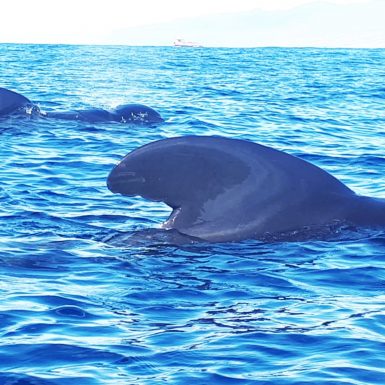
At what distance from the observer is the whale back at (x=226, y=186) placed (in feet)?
33.6

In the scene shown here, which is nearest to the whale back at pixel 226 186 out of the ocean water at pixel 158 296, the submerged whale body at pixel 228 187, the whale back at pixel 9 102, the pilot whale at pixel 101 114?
the submerged whale body at pixel 228 187

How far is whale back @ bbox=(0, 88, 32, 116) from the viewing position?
22891mm

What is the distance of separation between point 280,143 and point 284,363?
591 inches

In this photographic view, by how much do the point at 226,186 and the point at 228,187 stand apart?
23 mm

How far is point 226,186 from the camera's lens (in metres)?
10.5

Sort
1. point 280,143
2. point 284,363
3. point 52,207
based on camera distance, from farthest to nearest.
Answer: point 280,143
point 52,207
point 284,363

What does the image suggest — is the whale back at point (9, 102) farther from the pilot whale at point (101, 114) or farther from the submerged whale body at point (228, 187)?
the submerged whale body at point (228, 187)

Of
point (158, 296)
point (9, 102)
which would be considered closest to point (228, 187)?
point (158, 296)

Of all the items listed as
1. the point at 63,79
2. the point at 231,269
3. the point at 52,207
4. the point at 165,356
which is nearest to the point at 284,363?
the point at 165,356

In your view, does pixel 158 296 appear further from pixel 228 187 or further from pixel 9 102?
pixel 9 102

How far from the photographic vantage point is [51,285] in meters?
9.66

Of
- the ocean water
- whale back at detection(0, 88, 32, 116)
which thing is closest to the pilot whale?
whale back at detection(0, 88, 32, 116)

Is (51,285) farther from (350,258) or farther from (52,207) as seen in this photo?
(52,207)

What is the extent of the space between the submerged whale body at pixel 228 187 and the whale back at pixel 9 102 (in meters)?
13.0
